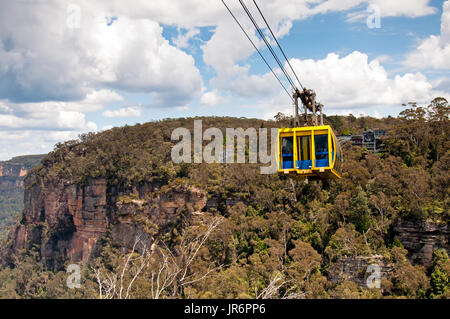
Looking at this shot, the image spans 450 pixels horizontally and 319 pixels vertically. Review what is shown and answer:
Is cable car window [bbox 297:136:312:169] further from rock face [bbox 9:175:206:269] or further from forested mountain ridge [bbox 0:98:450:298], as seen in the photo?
rock face [bbox 9:175:206:269]

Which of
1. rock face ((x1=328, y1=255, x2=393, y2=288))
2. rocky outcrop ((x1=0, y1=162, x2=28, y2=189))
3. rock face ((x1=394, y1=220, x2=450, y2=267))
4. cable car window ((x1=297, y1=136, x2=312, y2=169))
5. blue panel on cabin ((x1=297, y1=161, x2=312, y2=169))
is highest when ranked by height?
rocky outcrop ((x1=0, y1=162, x2=28, y2=189))

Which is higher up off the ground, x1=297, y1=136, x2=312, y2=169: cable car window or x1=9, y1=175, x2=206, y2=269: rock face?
x1=297, y1=136, x2=312, y2=169: cable car window

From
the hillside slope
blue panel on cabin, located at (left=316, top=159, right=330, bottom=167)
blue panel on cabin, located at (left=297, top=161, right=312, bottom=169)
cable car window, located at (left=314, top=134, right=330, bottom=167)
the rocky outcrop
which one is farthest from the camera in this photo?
the rocky outcrop

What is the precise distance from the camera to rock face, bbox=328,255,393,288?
2584 centimetres

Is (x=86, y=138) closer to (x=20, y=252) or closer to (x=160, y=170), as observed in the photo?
(x=20, y=252)

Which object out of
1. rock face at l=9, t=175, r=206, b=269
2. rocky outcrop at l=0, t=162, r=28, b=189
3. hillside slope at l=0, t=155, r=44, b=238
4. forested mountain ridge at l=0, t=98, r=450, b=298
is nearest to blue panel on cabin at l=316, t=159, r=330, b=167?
forested mountain ridge at l=0, t=98, r=450, b=298

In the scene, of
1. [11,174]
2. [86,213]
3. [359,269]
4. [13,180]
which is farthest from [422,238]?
[11,174]

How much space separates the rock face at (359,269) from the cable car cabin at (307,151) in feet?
55.7

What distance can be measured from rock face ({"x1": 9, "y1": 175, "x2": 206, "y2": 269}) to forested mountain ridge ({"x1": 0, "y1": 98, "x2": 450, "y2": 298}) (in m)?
0.18

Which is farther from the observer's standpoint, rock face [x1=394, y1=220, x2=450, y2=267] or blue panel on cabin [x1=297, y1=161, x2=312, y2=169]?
rock face [x1=394, y1=220, x2=450, y2=267]

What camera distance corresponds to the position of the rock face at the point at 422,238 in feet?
87.9

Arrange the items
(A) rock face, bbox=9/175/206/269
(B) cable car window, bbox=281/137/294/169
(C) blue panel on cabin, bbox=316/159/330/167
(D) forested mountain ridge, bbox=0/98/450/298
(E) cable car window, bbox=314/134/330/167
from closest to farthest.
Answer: (E) cable car window, bbox=314/134/330/167, (C) blue panel on cabin, bbox=316/159/330/167, (B) cable car window, bbox=281/137/294/169, (D) forested mountain ridge, bbox=0/98/450/298, (A) rock face, bbox=9/175/206/269

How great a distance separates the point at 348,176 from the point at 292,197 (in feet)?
18.0

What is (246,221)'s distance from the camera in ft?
113
